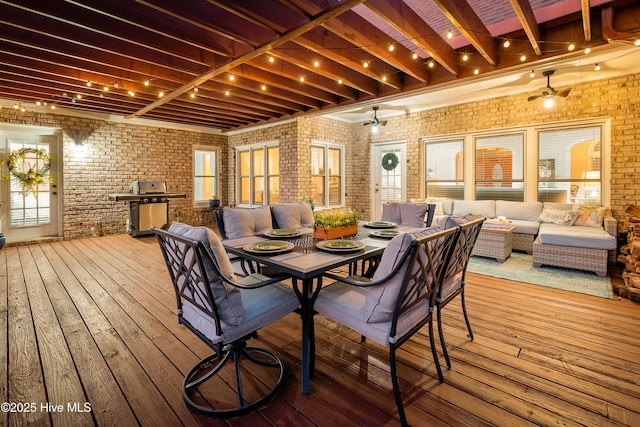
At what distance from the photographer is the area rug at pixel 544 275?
3.58m

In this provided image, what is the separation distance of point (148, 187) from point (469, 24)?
6938 mm

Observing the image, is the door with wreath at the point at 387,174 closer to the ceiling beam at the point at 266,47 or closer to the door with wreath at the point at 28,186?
the ceiling beam at the point at 266,47

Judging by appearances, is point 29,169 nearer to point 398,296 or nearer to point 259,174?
point 259,174

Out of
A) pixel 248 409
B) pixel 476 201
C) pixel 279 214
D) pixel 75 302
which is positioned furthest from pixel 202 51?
pixel 476 201

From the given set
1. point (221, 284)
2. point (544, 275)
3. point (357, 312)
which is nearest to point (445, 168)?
point (544, 275)

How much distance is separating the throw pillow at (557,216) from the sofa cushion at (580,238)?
1.07 feet

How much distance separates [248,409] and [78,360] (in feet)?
4.63

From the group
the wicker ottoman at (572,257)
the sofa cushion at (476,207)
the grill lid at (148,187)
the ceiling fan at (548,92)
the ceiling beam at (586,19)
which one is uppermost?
the ceiling fan at (548,92)

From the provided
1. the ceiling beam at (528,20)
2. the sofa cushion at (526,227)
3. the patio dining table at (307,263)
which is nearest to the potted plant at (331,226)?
the patio dining table at (307,263)

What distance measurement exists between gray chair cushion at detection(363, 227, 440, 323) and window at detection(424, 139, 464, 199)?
5603 millimetres

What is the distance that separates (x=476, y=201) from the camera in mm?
6188

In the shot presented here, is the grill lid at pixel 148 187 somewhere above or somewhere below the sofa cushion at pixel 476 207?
above

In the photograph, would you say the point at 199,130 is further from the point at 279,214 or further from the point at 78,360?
the point at 78,360

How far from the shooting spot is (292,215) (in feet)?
11.5
